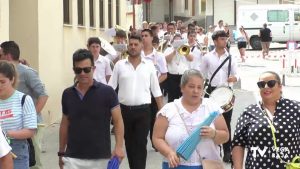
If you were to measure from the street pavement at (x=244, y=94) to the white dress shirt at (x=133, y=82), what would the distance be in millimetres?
1664

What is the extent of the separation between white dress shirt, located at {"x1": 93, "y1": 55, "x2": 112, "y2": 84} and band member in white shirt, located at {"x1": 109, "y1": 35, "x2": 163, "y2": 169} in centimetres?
213

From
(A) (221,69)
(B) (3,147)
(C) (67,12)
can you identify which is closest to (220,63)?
(A) (221,69)

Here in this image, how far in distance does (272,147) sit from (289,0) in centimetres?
6410

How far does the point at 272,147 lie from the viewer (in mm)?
4809

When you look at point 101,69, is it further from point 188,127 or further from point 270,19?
point 270,19

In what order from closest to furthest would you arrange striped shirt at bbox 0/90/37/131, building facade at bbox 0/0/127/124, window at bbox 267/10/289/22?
striped shirt at bbox 0/90/37/131 < building facade at bbox 0/0/127/124 < window at bbox 267/10/289/22

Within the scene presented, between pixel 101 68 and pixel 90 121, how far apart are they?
4.60 metres

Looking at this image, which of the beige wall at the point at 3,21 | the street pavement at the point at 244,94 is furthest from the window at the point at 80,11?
the beige wall at the point at 3,21

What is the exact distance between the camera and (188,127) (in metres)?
5.07

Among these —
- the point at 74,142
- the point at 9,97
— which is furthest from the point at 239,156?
the point at 9,97

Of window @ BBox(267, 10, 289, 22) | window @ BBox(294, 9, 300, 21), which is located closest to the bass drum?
window @ BBox(267, 10, 289, 22)

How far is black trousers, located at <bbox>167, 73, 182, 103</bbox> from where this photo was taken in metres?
11.8
